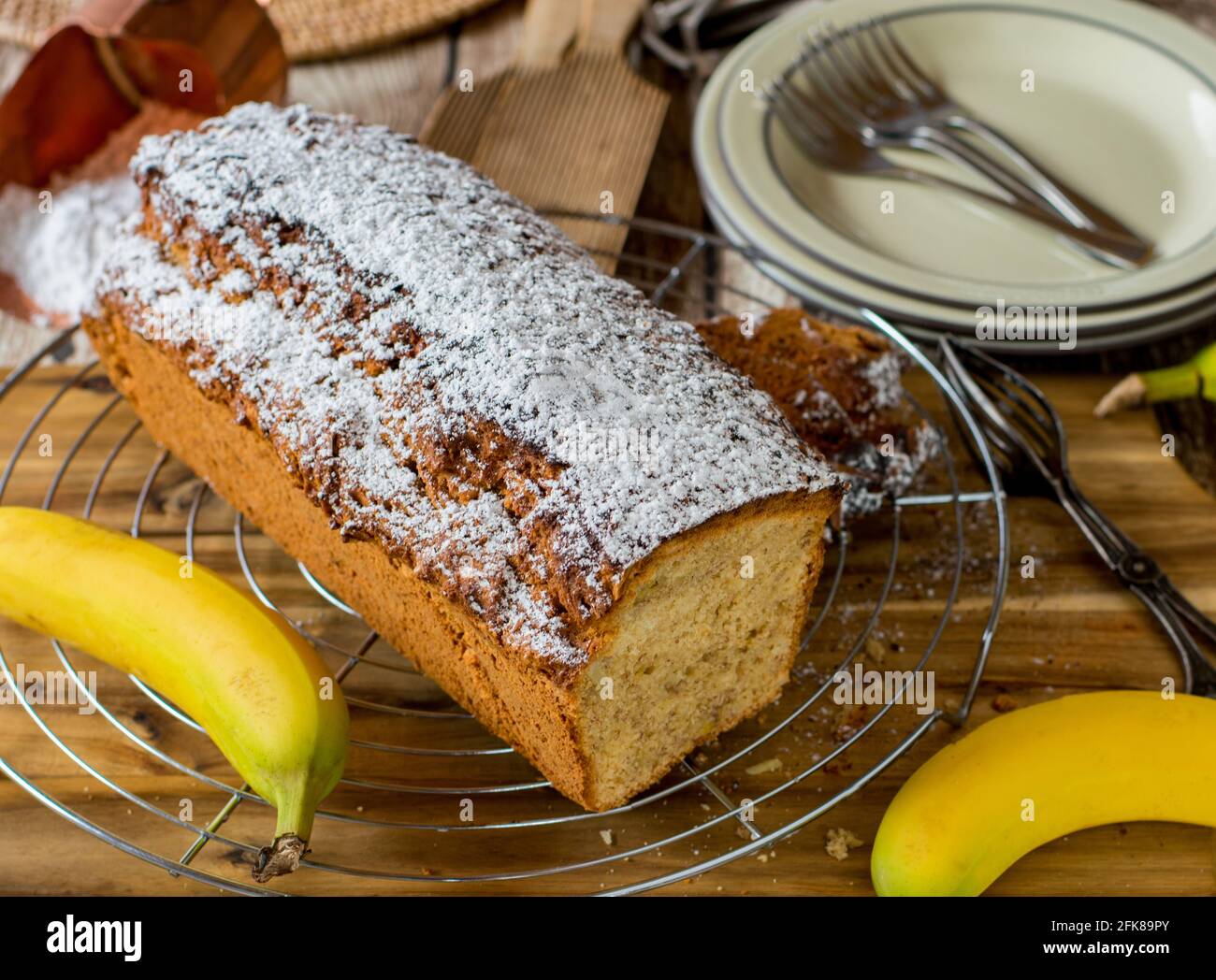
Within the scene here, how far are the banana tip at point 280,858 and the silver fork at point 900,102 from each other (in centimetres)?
246

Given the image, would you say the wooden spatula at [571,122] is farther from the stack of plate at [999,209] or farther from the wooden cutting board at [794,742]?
the wooden cutting board at [794,742]

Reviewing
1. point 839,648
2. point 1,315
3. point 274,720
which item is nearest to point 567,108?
point 1,315

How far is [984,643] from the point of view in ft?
6.47

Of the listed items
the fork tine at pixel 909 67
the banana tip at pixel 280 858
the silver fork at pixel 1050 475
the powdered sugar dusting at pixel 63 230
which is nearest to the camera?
the banana tip at pixel 280 858

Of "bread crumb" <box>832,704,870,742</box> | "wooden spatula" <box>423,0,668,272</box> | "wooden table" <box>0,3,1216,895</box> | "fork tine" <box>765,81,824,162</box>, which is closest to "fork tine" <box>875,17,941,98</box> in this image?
"fork tine" <box>765,81,824,162</box>

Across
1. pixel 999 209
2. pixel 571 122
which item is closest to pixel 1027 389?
pixel 999 209

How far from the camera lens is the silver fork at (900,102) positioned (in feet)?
10.2

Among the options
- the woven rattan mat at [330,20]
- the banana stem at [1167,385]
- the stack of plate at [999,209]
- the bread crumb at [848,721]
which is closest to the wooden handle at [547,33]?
the woven rattan mat at [330,20]

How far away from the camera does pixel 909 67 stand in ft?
10.8

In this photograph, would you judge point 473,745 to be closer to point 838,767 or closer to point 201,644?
point 201,644

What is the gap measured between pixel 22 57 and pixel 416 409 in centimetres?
261

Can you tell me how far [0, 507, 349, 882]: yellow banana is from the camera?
5.30ft

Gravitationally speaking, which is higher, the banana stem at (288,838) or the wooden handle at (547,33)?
the wooden handle at (547,33)
